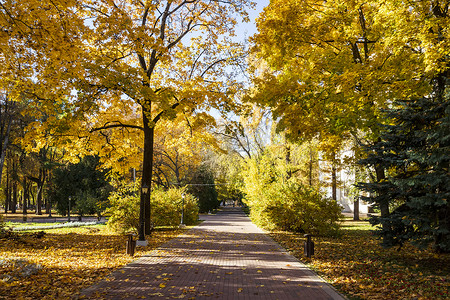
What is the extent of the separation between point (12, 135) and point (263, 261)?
28.8 m

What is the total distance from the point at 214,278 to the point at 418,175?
546cm

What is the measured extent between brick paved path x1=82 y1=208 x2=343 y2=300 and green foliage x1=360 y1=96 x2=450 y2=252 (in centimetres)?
260

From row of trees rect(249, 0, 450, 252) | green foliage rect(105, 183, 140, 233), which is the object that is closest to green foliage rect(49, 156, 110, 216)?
green foliage rect(105, 183, 140, 233)

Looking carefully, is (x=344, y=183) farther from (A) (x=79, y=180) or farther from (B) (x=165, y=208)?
(A) (x=79, y=180)

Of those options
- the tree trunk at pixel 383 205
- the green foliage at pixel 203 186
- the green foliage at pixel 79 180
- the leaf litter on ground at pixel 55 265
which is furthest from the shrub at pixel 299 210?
the green foliage at pixel 203 186

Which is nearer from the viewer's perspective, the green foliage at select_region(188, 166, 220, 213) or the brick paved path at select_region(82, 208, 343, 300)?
the brick paved path at select_region(82, 208, 343, 300)

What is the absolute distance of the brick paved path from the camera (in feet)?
19.9

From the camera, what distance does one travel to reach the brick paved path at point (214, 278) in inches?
239

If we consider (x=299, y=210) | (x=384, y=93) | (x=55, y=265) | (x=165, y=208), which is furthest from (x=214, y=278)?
(x=165, y=208)

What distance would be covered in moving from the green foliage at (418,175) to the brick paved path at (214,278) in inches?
102

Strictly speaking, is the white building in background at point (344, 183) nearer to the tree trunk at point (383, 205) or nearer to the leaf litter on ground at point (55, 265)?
the tree trunk at point (383, 205)

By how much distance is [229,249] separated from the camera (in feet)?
39.2

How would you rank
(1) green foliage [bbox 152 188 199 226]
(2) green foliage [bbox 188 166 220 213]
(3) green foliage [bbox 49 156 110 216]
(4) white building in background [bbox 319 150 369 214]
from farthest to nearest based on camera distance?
(2) green foliage [bbox 188 166 220 213], (3) green foliage [bbox 49 156 110 216], (4) white building in background [bbox 319 150 369 214], (1) green foliage [bbox 152 188 199 226]

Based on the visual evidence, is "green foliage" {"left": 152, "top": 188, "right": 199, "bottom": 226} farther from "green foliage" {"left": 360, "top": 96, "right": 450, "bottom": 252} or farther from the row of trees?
"green foliage" {"left": 360, "top": 96, "right": 450, "bottom": 252}
